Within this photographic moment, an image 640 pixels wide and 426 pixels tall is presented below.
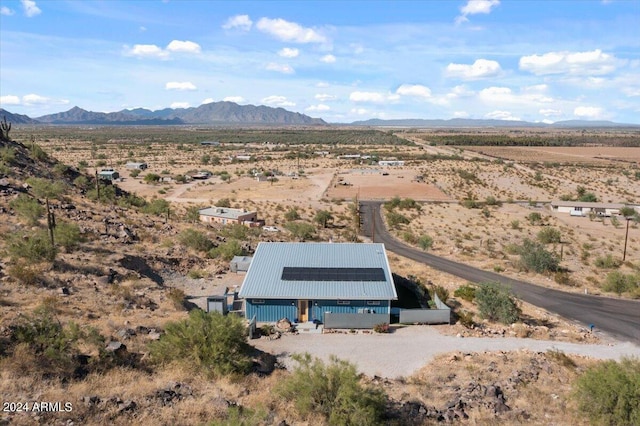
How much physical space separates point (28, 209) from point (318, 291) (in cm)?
2469

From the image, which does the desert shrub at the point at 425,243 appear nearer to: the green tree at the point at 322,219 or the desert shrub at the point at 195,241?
the green tree at the point at 322,219

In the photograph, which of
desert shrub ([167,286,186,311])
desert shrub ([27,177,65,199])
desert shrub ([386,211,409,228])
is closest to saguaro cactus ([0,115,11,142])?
desert shrub ([27,177,65,199])

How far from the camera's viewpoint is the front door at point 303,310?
27.9 metres

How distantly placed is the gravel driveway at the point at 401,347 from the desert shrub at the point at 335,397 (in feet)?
16.6

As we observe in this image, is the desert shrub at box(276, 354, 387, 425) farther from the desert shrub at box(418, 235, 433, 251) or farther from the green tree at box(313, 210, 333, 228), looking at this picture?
the green tree at box(313, 210, 333, 228)

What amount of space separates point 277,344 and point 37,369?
1084 centimetres

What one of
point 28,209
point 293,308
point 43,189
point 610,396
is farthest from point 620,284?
point 43,189

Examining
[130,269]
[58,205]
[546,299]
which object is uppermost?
[58,205]

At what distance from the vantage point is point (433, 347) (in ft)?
79.9

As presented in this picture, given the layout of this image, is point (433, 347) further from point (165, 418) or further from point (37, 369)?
point (37, 369)

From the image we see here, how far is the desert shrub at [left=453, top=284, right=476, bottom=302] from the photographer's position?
33.0m

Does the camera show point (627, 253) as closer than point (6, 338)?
No

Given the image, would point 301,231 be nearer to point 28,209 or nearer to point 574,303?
point 28,209

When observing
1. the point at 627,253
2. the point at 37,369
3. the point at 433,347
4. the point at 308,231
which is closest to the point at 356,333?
the point at 433,347
